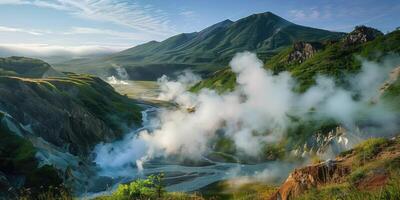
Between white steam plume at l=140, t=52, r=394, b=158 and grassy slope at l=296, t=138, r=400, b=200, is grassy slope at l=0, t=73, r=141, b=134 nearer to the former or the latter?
white steam plume at l=140, t=52, r=394, b=158

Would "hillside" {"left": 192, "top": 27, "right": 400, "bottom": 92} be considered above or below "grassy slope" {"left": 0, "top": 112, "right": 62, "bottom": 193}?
above

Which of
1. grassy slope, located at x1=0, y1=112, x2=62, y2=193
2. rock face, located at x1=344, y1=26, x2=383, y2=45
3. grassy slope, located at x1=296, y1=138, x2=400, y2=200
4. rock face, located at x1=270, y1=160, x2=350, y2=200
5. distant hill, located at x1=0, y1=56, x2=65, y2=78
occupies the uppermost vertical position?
rock face, located at x1=344, y1=26, x2=383, y2=45

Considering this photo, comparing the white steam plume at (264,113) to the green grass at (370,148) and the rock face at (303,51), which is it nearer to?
the rock face at (303,51)

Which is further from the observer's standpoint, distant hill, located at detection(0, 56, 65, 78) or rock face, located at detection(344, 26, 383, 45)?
rock face, located at detection(344, 26, 383, 45)

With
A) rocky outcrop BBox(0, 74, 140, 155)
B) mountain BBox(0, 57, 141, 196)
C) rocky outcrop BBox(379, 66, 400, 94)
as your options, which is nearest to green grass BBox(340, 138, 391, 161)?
mountain BBox(0, 57, 141, 196)

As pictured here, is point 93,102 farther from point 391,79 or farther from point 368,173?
point 368,173

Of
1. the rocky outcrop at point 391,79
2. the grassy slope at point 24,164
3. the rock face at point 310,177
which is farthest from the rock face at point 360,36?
the rock face at point 310,177
